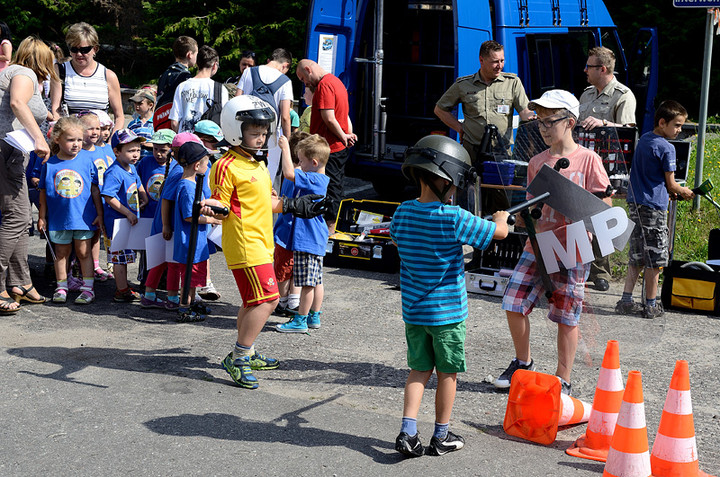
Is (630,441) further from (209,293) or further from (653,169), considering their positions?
(209,293)

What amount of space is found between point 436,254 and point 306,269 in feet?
7.21

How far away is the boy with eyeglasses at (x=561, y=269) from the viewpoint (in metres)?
4.87

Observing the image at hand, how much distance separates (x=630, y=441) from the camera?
3963mm

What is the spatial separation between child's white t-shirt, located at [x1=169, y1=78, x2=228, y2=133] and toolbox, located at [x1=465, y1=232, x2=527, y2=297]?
115 inches

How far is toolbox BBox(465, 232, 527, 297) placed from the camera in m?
7.63

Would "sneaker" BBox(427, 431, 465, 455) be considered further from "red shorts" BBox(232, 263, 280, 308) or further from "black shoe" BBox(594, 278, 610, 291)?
"red shorts" BBox(232, 263, 280, 308)

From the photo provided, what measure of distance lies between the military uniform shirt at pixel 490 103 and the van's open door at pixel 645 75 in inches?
138

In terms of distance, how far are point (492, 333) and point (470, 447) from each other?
7.09 feet

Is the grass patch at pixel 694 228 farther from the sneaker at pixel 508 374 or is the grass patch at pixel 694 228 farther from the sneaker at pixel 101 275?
the sneaker at pixel 101 275

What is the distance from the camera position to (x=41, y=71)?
6.84 meters

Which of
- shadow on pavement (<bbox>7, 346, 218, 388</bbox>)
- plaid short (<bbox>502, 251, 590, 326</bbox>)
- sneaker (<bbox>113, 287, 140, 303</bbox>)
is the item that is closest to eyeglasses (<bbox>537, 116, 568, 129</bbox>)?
plaid short (<bbox>502, 251, 590, 326</bbox>)

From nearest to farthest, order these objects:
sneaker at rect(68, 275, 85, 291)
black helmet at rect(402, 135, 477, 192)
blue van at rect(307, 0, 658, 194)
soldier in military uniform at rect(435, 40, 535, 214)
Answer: black helmet at rect(402, 135, 477, 192) < sneaker at rect(68, 275, 85, 291) < soldier in military uniform at rect(435, 40, 535, 214) < blue van at rect(307, 0, 658, 194)


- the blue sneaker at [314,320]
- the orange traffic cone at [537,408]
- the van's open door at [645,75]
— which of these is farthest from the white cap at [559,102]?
the van's open door at [645,75]

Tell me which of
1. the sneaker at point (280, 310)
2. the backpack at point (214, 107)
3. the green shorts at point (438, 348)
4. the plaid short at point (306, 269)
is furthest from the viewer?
the backpack at point (214, 107)
